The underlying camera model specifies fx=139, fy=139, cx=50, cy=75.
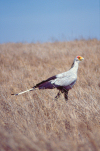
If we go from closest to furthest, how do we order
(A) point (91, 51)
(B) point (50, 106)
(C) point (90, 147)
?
(C) point (90, 147) → (B) point (50, 106) → (A) point (91, 51)

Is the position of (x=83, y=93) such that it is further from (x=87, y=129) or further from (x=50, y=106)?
(x=87, y=129)

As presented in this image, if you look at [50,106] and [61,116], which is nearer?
[61,116]

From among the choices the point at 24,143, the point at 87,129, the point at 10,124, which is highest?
the point at 24,143

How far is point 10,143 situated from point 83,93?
2.30 meters

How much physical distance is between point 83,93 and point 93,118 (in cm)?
108

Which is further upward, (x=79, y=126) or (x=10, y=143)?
(x=10, y=143)

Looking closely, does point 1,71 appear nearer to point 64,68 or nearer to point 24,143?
point 64,68

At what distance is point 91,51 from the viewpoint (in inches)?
272

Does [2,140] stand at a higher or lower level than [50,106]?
higher

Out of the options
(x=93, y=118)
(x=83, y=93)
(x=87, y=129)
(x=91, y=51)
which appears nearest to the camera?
(x=87, y=129)

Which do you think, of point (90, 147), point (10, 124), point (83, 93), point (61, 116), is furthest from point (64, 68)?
point (90, 147)

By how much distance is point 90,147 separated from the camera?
4.83 ft

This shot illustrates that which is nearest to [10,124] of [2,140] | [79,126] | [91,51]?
[2,140]

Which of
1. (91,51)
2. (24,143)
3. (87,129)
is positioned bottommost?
(87,129)
